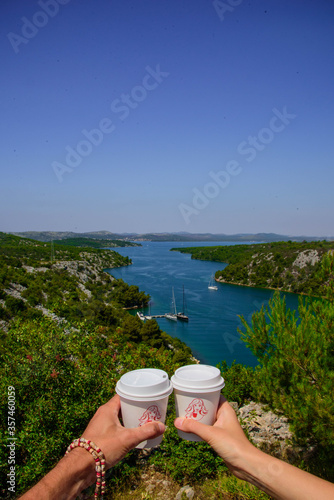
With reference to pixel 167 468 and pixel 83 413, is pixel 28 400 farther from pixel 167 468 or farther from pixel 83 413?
pixel 167 468

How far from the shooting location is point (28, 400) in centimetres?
544

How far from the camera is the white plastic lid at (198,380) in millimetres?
1670

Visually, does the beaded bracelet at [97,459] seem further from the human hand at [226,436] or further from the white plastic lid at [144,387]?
the human hand at [226,436]

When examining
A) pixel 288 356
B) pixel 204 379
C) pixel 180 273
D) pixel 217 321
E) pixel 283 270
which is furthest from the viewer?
pixel 180 273

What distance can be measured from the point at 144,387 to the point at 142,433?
24 cm

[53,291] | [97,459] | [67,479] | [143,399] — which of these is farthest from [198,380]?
[53,291]

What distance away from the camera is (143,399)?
1.62 meters

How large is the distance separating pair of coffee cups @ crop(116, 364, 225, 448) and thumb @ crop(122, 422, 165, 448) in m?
0.05

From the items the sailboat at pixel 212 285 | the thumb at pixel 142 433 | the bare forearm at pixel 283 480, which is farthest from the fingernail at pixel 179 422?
the sailboat at pixel 212 285

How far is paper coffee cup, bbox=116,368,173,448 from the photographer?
1.63 metres

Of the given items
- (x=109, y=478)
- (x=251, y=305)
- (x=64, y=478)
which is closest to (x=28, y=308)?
(x=109, y=478)

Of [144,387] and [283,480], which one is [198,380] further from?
[283,480]

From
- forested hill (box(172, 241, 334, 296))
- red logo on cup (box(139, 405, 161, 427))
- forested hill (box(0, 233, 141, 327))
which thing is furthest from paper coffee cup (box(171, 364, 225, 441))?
forested hill (box(172, 241, 334, 296))

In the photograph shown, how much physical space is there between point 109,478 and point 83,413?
1017 mm
